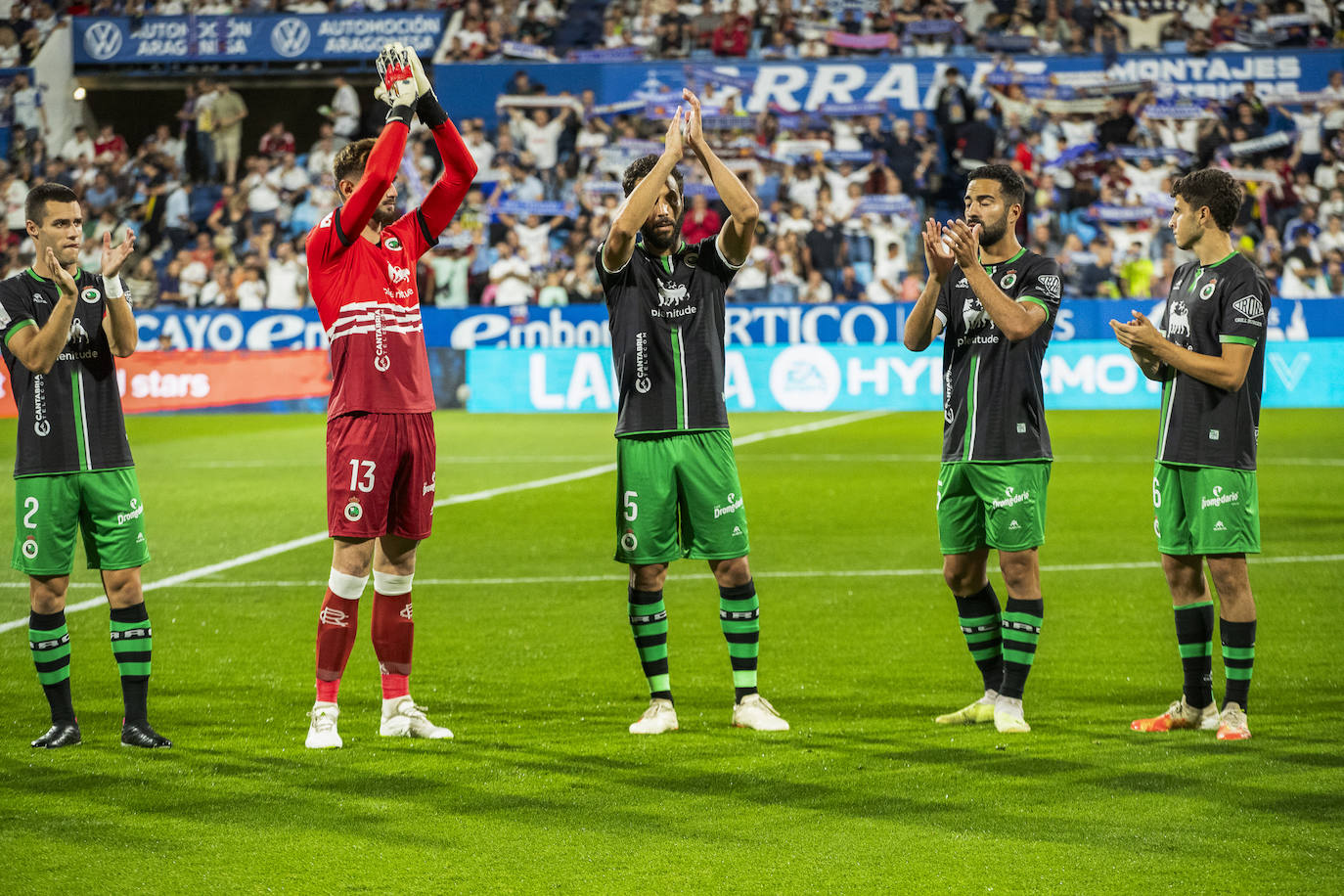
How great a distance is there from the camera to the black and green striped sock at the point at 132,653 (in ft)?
19.1

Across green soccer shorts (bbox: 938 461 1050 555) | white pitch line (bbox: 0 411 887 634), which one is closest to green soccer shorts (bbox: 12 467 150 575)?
white pitch line (bbox: 0 411 887 634)

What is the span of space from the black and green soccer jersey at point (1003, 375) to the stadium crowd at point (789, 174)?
17.3 meters

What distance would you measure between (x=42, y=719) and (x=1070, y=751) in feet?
13.3

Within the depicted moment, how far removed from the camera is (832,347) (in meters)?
19.2

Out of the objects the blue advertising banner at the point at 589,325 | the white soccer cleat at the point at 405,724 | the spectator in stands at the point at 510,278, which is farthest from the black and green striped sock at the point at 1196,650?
the spectator in stands at the point at 510,278

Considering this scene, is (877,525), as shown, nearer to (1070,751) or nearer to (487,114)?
(1070,751)

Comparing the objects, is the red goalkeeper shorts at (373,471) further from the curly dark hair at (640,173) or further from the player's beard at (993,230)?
the player's beard at (993,230)

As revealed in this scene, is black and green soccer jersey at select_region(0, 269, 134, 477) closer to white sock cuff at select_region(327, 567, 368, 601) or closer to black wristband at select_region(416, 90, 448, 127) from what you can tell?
white sock cuff at select_region(327, 567, 368, 601)

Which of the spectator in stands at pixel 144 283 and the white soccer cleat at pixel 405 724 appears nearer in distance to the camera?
the white soccer cleat at pixel 405 724

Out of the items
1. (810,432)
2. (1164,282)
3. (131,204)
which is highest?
(131,204)

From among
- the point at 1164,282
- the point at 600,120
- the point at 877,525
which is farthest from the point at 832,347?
the point at 600,120

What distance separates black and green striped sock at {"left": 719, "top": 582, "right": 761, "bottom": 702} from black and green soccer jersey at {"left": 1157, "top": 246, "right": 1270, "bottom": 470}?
1.71 meters

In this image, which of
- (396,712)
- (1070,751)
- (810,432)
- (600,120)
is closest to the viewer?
(1070,751)

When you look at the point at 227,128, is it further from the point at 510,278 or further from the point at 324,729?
the point at 324,729
